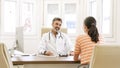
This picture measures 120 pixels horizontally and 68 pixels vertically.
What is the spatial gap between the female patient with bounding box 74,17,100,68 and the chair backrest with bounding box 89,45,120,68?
47 cm

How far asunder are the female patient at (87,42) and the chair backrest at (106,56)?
1.55 ft

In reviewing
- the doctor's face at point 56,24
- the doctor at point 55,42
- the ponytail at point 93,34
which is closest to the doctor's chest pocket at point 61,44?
the doctor at point 55,42

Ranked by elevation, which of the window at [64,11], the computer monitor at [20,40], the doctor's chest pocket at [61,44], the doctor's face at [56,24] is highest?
the window at [64,11]

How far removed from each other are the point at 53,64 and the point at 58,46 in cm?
109

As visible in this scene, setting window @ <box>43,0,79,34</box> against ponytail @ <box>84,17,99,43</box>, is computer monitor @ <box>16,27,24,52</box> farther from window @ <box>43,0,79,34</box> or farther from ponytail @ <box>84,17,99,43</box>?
window @ <box>43,0,79,34</box>

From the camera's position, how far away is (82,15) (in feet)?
19.3

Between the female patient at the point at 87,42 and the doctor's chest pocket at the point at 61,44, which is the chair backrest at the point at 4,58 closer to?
the female patient at the point at 87,42

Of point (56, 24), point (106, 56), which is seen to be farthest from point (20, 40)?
point (106, 56)

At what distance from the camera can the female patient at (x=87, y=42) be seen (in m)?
2.46

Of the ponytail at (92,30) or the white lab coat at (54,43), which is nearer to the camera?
the ponytail at (92,30)

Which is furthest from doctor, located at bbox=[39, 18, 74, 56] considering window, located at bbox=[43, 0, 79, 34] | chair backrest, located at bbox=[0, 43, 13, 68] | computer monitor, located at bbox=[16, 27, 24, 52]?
window, located at bbox=[43, 0, 79, 34]

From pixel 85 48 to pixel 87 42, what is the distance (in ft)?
0.23

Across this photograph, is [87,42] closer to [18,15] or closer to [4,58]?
[4,58]

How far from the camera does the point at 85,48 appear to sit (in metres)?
2.49
